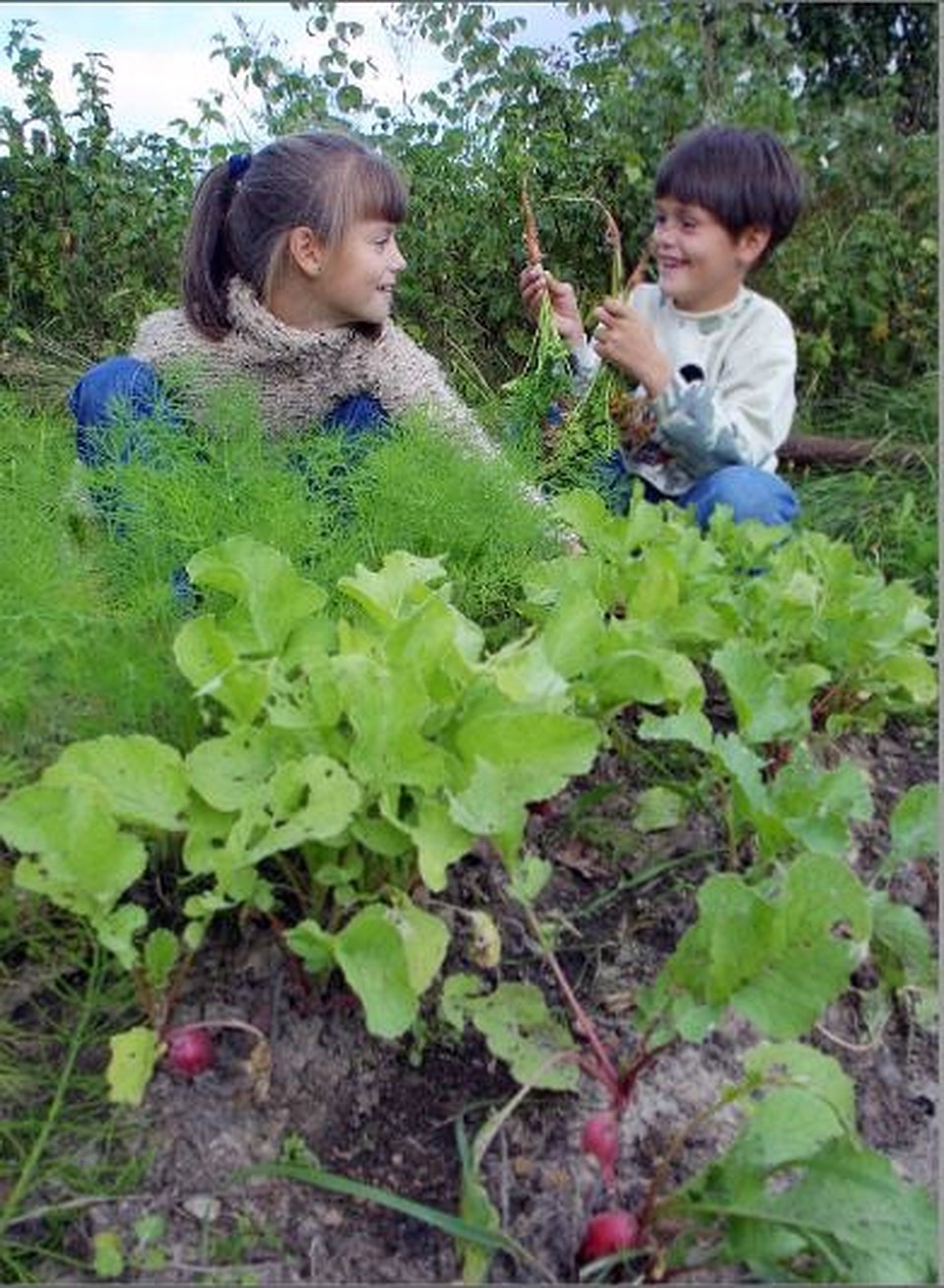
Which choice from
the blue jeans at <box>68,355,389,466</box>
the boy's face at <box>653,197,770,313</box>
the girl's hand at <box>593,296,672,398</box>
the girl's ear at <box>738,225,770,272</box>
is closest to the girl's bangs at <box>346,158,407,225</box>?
the blue jeans at <box>68,355,389,466</box>

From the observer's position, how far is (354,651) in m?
1.47

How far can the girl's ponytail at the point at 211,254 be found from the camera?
265cm

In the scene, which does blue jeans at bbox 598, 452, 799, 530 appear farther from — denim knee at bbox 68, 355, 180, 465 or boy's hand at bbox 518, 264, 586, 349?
denim knee at bbox 68, 355, 180, 465

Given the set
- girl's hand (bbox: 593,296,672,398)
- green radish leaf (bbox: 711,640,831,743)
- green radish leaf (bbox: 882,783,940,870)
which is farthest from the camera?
girl's hand (bbox: 593,296,672,398)

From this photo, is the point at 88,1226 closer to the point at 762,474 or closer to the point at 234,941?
the point at 234,941

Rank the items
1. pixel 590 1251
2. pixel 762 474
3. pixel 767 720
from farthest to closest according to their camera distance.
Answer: pixel 762 474 < pixel 767 720 < pixel 590 1251

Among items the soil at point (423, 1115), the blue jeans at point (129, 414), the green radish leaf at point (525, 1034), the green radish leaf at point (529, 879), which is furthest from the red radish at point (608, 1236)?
the blue jeans at point (129, 414)

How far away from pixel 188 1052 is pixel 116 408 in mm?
1262

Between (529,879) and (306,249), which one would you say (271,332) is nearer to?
(306,249)

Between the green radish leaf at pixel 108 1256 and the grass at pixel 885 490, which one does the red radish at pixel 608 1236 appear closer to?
the green radish leaf at pixel 108 1256

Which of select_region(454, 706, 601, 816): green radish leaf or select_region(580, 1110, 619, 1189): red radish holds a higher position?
select_region(454, 706, 601, 816): green radish leaf

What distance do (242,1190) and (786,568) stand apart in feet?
4.04

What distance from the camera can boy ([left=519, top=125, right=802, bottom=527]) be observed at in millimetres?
2865

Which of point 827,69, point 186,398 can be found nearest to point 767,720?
point 186,398
